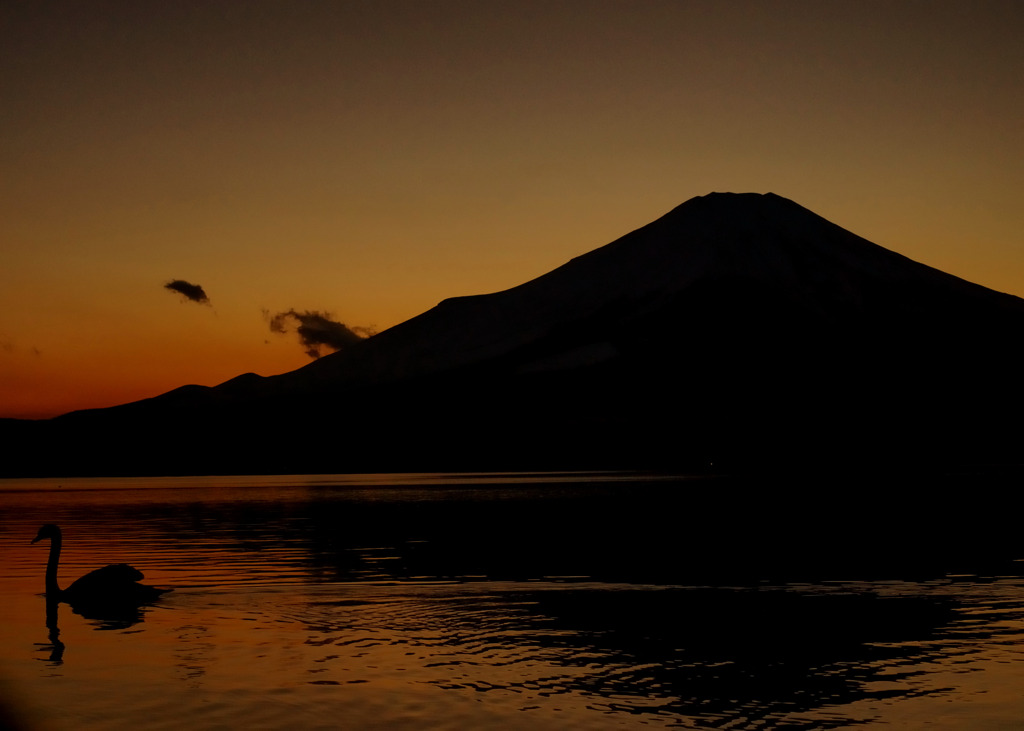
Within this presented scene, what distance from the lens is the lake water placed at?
62.1 ft

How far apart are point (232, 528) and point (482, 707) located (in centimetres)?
5077

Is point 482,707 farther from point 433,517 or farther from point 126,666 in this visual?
point 433,517

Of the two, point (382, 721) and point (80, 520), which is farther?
point (80, 520)

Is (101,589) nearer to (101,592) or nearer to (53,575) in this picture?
(101,592)

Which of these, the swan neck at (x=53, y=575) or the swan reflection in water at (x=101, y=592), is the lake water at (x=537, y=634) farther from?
the swan neck at (x=53, y=575)

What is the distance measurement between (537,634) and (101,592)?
12.5m

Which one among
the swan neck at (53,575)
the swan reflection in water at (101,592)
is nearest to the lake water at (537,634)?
the swan reflection in water at (101,592)

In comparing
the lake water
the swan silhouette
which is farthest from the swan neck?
the lake water

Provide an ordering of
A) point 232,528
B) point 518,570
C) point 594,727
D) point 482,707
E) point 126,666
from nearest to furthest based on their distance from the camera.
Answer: point 594,727
point 482,707
point 126,666
point 518,570
point 232,528

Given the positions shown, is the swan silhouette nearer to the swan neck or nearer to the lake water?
the swan neck

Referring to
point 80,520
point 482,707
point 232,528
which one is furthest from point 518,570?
point 80,520

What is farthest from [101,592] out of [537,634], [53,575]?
[537,634]

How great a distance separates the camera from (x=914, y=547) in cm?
4825

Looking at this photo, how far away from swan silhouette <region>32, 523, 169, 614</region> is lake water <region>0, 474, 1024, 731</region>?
0.58 m
